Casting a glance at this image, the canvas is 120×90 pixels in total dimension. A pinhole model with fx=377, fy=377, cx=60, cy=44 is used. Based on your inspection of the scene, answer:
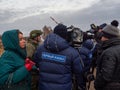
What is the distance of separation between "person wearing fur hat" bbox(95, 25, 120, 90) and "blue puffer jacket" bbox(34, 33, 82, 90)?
1.30 ft

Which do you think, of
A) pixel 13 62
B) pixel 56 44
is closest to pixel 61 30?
pixel 56 44

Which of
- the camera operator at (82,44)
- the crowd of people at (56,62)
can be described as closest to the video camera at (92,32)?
the camera operator at (82,44)

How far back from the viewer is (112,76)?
6449 millimetres

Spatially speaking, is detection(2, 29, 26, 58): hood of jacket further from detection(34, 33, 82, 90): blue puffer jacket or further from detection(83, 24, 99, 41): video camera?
detection(83, 24, 99, 41): video camera

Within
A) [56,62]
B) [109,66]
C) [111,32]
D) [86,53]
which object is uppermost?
[111,32]

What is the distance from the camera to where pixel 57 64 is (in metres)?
6.42

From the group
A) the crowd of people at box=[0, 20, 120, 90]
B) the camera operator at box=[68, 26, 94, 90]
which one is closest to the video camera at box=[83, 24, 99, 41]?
the camera operator at box=[68, 26, 94, 90]

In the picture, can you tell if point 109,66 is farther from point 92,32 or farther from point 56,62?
point 92,32

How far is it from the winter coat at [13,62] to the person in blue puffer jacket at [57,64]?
1.34 feet

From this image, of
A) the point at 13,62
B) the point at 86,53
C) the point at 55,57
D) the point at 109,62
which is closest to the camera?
the point at 13,62

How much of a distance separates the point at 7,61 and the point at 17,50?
0.25 meters

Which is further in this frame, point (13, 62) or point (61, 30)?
point (61, 30)

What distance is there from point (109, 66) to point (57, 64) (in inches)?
34.6

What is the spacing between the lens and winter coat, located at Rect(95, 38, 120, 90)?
633 cm
